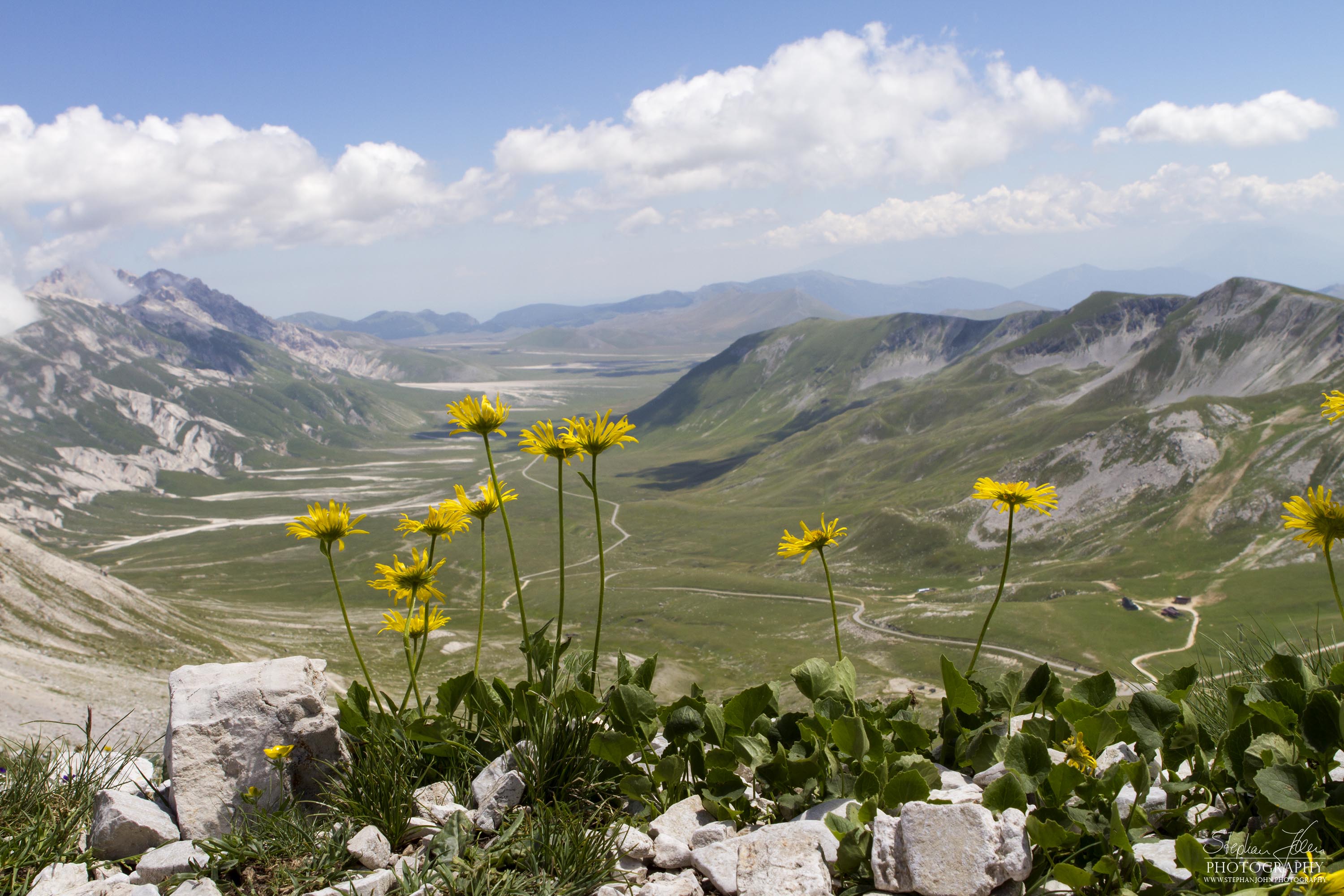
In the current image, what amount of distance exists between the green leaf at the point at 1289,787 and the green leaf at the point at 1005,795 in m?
1.55

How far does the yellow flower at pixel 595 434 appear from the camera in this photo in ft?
23.5

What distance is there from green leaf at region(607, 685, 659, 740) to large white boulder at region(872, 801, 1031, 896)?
274 cm

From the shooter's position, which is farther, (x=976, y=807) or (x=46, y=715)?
(x=46, y=715)

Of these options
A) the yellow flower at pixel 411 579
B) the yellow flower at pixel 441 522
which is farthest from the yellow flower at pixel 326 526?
the yellow flower at pixel 411 579

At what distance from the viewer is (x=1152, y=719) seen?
21.7 ft

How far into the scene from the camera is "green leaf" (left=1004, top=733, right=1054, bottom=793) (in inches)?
245

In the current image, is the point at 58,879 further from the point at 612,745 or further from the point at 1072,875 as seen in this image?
the point at 1072,875

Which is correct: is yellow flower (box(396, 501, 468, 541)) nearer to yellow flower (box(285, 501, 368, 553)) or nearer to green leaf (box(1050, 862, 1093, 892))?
yellow flower (box(285, 501, 368, 553))

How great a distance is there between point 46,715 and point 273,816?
79298 mm

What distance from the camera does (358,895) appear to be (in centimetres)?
575

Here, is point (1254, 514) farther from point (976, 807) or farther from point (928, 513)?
point (976, 807)

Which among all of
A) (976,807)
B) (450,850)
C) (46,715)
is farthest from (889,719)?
(46,715)

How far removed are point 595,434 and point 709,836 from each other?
369 cm

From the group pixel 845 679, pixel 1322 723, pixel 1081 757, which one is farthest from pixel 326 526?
pixel 1322 723
